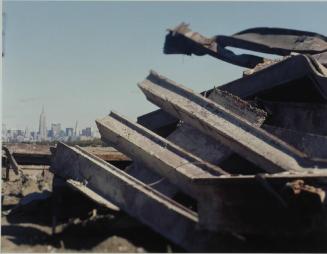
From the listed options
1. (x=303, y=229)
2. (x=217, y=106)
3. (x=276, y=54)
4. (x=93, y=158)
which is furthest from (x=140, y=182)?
(x=276, y=54)

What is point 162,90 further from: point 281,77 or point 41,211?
point 41,211

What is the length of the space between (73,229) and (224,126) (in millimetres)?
1868

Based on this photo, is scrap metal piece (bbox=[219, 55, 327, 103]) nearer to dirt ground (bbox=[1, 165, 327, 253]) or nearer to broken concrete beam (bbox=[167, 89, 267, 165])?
broken concrete beam (bbox=[167, 89, 267, 165])

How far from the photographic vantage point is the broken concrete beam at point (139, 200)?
390cm

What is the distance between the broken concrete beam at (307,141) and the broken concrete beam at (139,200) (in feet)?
4.70

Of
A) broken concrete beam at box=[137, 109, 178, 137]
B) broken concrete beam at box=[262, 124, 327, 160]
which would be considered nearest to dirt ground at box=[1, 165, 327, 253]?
broken concrete beam at box=[262, 124, 327, 160]

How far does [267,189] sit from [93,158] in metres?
2.18

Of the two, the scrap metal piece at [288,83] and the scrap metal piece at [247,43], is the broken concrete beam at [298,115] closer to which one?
the scrap metal piece at [288,83]

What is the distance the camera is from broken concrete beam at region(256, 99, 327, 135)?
536 centimetres

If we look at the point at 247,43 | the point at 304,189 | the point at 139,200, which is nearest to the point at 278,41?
the point at 247,43

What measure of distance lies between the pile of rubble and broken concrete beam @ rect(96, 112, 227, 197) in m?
0.01

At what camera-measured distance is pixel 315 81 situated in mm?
5363

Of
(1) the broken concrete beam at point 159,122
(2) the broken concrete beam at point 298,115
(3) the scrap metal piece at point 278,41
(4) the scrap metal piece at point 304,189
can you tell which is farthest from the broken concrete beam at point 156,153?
(3) the scrap metal piece at point 278,41

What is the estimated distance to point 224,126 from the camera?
4898mm
